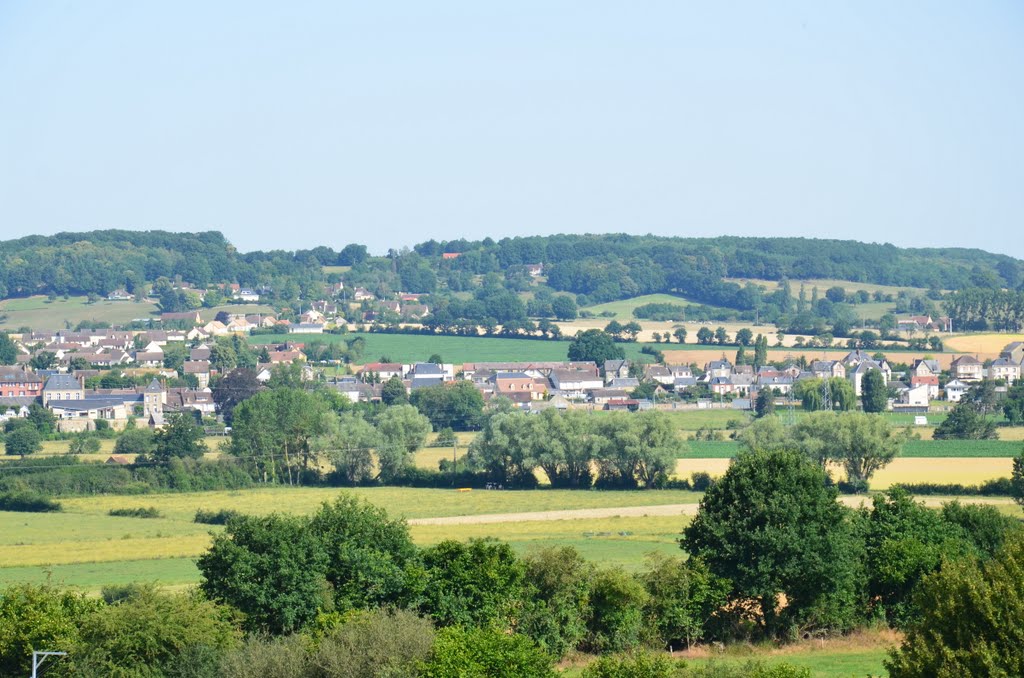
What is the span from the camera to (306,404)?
78.8 metres

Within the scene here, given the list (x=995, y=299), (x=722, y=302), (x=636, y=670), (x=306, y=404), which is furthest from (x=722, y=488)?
(x=722, y=302)

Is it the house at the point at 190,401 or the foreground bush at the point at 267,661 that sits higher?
the foreground bush at the point at 267,661

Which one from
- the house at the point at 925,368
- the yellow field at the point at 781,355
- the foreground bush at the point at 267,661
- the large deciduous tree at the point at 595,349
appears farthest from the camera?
the large deciduous tree at the point at 595,349

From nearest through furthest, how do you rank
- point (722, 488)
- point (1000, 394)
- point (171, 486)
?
point (722, 488)
point (171, 486)
point (1000, 394)

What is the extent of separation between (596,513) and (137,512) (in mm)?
16096

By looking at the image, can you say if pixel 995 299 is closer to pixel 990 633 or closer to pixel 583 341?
pixel 583 341

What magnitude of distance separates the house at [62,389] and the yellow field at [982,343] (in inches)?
2599

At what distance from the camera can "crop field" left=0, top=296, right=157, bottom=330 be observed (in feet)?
570

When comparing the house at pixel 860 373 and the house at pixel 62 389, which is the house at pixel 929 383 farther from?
the house at pixel 62 389

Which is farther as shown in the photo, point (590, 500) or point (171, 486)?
point (171, 486)

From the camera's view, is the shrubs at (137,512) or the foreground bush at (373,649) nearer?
the foreground bush at (373,649)

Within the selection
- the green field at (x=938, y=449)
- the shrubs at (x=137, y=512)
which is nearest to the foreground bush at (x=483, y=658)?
the shrubs at (x=137, y=512)

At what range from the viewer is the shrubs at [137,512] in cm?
5850

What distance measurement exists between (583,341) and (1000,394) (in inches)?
1476
